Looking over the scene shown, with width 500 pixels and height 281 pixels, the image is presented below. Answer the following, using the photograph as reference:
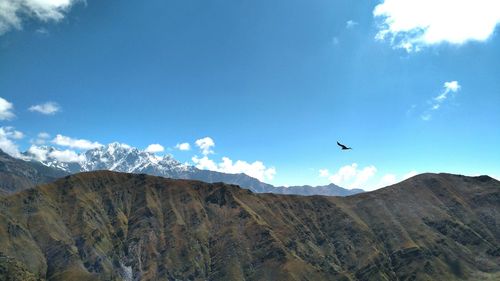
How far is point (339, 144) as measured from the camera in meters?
70.5
